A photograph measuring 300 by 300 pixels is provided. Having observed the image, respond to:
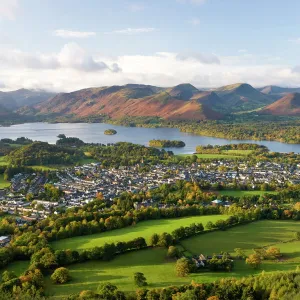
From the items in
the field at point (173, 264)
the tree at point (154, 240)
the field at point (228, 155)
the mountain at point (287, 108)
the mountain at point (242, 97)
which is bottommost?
the field at point (173, 264)

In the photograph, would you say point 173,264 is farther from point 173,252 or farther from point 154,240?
point 154,240

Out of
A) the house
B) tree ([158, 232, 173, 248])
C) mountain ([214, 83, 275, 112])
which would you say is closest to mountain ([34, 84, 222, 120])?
mountain ([214, 83, 275, 112])

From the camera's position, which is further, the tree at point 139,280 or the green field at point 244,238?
the green field at point 244,238

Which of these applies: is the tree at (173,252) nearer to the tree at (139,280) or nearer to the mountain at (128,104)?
the tree at (139,280)

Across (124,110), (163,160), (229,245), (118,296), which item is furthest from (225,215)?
(124,110)

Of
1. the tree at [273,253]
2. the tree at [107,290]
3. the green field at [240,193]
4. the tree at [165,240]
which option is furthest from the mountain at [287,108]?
the tree at [107,290]

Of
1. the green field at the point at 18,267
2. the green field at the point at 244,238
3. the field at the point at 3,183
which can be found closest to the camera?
the green field at the point at 18,267

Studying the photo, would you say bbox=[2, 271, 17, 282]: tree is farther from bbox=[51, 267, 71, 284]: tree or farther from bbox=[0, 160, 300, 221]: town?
bbox=[0, 160, 300, 221]: town
